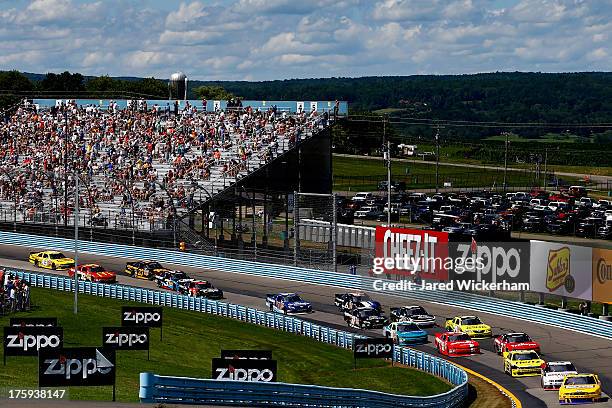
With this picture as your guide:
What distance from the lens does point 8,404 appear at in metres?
26.9

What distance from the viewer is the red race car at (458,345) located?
4906 cm

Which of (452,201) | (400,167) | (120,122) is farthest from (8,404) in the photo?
(400,167)

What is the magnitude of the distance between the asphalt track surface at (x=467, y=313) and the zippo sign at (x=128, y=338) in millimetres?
12834

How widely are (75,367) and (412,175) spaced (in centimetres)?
12973

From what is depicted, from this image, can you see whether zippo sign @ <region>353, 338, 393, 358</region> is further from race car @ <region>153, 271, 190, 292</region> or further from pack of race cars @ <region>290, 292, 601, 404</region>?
race car @ <region>153, 271, 190, 292</region>

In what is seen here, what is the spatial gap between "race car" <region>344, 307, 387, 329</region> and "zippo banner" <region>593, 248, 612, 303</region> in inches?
387

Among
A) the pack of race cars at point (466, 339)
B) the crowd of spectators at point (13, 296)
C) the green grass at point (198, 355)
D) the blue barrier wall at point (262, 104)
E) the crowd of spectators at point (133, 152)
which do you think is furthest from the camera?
the blue barrier wall at point (262, 104)

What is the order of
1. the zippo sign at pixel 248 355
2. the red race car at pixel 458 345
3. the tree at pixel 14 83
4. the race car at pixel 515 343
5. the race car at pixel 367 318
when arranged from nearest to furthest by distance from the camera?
1. the zippo sign at pixel 248 355
2. the race car at pixel 515 343
3. the red race car at pixel 458 345
4. the race car at pixel 367 318
5. the tree at pixel 14 83

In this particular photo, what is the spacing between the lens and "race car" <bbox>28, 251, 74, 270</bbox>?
73375mm

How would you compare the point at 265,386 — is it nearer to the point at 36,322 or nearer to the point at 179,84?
the point at 36,322

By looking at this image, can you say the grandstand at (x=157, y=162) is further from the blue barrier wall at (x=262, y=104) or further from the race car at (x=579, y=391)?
the race car at (x=579, y=391)

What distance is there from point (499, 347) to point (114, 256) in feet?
125

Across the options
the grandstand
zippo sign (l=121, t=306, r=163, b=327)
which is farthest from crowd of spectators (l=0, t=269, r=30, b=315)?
the grandstand

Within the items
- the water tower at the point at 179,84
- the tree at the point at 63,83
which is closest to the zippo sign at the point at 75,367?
the water tower at the point at 179,84
